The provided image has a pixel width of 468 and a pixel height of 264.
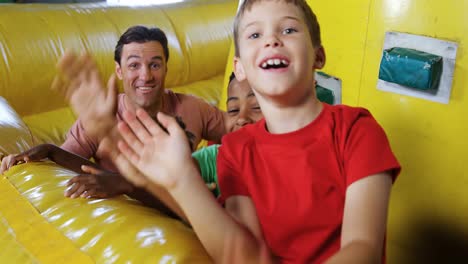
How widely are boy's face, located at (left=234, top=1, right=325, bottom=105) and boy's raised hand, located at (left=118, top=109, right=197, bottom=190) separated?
156mm

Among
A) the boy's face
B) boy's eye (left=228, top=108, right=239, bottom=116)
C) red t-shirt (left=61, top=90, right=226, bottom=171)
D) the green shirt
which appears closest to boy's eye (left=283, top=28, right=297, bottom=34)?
the boy's face

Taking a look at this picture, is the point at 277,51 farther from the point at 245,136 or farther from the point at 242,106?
the point at 242,106

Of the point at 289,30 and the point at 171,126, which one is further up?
the point at 289,30

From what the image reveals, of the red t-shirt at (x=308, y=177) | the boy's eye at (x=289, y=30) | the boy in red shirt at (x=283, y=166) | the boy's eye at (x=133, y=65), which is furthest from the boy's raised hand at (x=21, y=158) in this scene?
the boy's eye at (x=289, y=30)

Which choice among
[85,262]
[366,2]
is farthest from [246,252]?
[366,2]

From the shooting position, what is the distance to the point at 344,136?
0.89 m

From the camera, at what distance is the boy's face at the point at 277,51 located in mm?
886

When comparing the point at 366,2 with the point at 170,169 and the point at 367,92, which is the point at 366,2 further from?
the point at 170,169

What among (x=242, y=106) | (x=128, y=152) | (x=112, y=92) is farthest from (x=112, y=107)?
(x=242, y=106)

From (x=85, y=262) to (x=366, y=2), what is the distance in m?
0.80

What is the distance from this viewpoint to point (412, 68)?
1195mm

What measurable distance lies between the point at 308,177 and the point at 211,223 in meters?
0.17

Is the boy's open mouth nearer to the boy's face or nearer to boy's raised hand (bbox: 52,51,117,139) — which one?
the boy's face

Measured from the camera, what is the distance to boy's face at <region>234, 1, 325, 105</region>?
89 centimetres
